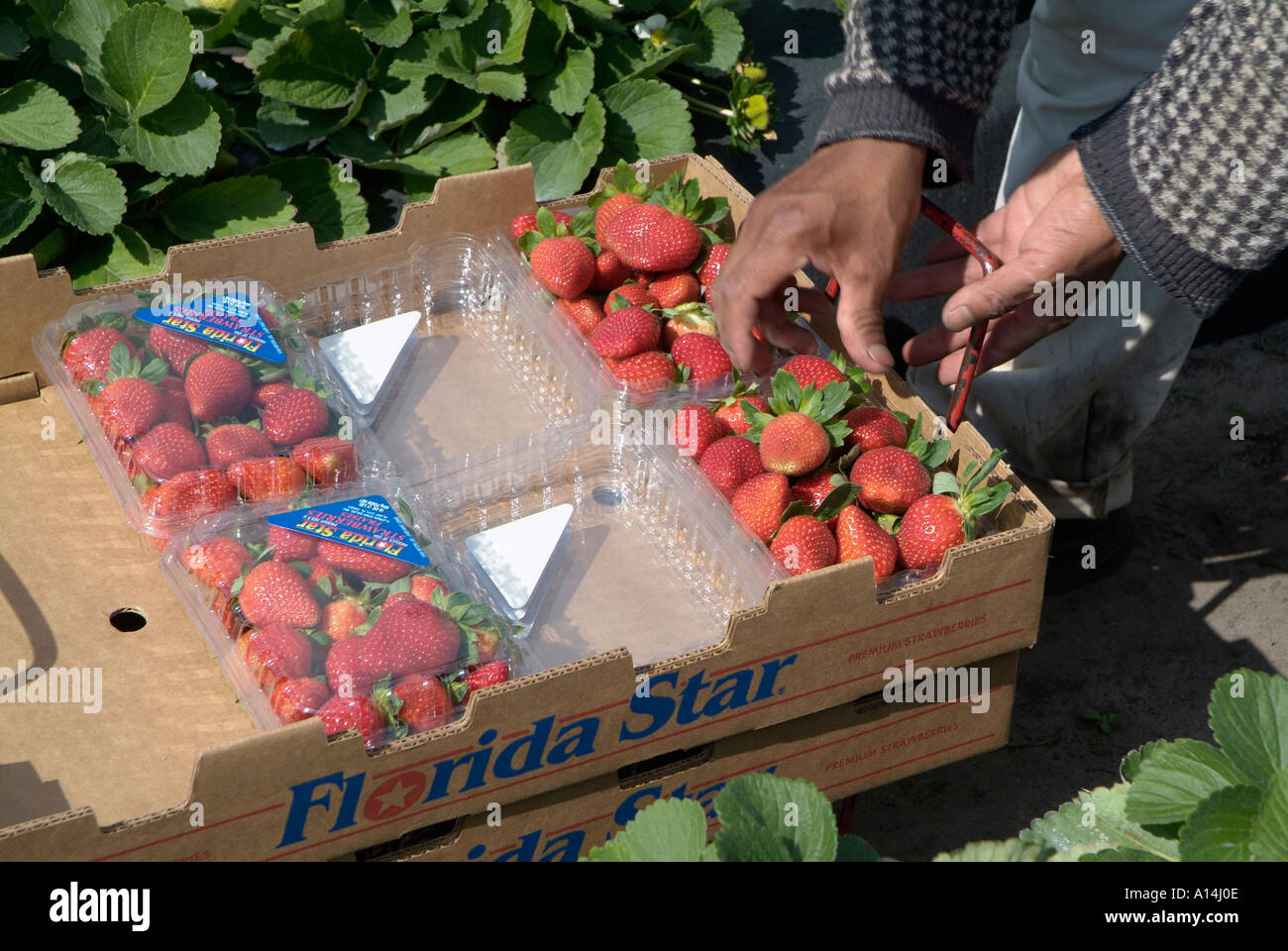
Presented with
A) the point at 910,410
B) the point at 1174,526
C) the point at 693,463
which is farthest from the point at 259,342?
the point at 1174,526

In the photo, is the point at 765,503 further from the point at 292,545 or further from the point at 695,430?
the point at 292,545

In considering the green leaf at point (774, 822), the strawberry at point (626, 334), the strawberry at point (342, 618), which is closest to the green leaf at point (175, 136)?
the strawberry at point (626, 334)

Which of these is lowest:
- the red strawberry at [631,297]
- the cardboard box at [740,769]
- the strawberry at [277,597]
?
the cardboard box at [740,769]

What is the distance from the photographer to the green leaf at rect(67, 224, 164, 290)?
2.26m

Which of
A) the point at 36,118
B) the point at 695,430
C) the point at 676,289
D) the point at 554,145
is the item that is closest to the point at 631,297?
the point at 676,289

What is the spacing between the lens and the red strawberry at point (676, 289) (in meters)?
2.06

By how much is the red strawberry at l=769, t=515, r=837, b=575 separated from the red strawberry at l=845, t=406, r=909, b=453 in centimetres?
16

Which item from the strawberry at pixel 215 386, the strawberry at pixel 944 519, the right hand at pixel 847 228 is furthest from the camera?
the strawberry at pixel 215 386

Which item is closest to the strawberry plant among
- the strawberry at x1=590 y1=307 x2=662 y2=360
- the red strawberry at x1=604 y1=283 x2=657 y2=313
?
the red strawberry at x1=604 y1=283 x2=657 y2=313

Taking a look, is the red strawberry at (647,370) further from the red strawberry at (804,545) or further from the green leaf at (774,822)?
the green leaf at (774,822)

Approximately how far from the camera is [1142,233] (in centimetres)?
149

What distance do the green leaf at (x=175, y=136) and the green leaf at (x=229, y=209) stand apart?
A: 88 millimetres
